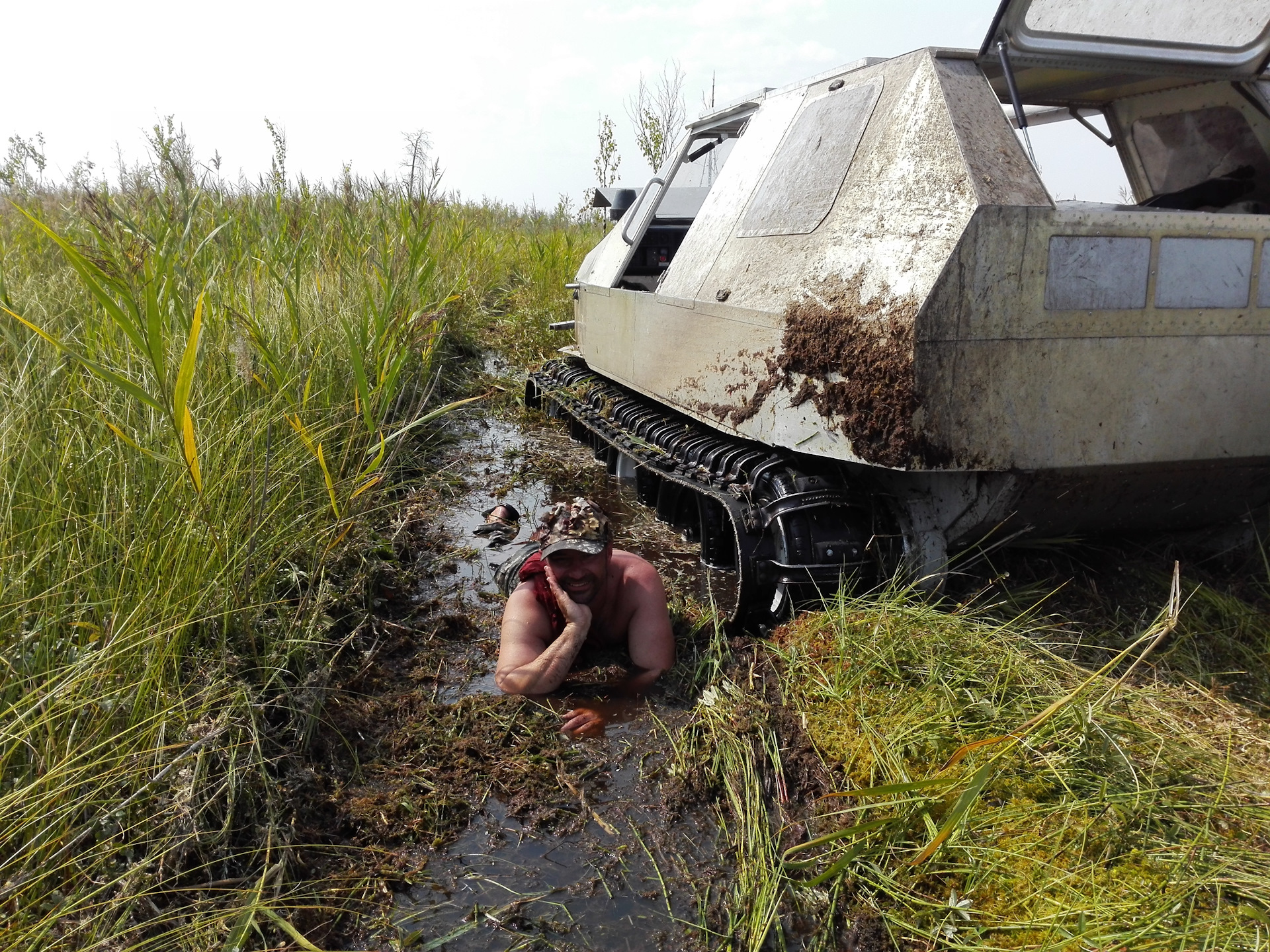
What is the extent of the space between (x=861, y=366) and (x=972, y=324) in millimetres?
371

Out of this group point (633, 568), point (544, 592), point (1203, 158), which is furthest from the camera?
point (1203, 158)

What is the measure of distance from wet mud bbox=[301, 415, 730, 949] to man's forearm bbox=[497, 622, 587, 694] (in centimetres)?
5

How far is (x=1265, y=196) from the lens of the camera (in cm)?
473

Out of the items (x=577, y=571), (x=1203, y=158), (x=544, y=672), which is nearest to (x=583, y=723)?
(x=544, y=672)

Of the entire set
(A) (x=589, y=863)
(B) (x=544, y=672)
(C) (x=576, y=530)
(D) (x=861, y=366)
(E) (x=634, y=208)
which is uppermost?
(E) (x=634, y=208)

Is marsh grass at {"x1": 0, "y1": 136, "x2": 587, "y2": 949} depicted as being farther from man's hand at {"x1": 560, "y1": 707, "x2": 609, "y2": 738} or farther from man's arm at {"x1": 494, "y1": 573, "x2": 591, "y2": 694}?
man's hand at {"x1": 560, "y1": 707, "x2": 609, "y2": 738}

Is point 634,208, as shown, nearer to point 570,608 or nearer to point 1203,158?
point 1203,158

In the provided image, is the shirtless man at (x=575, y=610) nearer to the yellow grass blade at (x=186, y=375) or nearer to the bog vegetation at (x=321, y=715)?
the bog vegetation at (x=321, y=715)

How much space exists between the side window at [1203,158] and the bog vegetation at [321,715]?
175 cm

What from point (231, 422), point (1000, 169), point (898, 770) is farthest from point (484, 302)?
point (898, 770)

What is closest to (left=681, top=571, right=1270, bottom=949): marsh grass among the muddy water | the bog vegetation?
the bog vegetation

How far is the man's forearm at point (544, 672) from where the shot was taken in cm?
380

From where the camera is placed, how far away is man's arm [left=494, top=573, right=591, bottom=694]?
381 cm

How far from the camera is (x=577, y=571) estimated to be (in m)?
4.00
